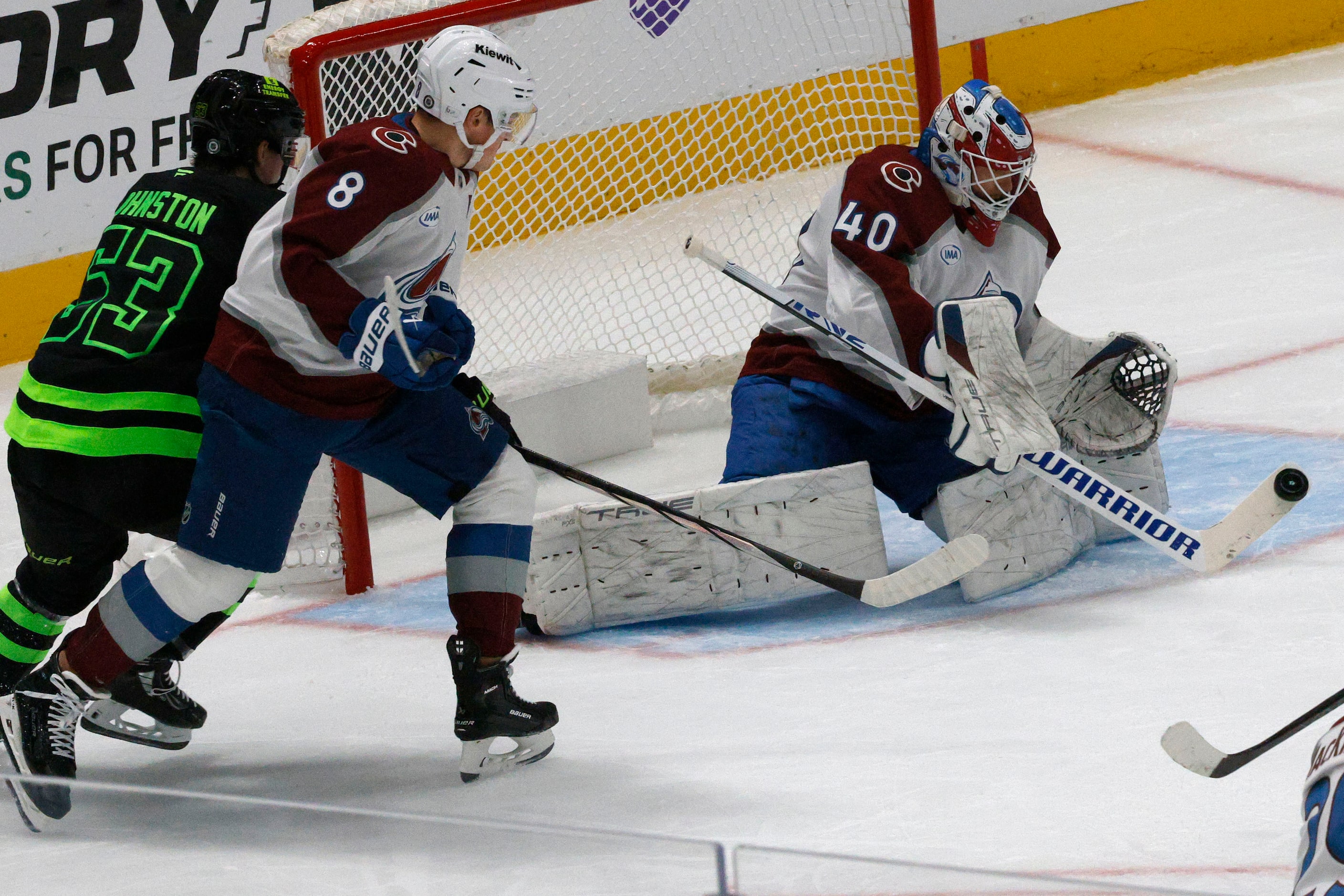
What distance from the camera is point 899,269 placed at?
3.12m

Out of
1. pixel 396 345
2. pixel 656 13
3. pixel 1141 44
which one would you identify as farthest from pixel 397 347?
pixel 1141 44

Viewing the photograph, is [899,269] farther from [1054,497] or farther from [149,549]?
[149,549]

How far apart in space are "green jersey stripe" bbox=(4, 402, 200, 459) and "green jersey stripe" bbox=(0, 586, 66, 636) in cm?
23

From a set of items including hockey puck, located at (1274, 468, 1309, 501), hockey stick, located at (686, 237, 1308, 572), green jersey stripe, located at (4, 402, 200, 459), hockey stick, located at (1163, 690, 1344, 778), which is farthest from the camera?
hockey stick, located at (686, 237, 1308, 572)

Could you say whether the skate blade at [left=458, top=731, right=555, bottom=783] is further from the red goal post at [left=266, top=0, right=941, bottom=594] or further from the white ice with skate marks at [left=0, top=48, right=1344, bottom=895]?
the red goal post at [left=266, top=0, right=941, bottom=594]

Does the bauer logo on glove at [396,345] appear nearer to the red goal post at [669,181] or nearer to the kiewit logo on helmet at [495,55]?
the kiewit logo on helmet at [495,55]

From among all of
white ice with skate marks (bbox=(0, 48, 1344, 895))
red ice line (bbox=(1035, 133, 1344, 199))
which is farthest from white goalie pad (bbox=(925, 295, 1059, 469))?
red ice line (bbox=(1035, 133, 1344, 199))

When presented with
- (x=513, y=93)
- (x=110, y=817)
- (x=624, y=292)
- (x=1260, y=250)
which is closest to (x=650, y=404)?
(x=624, y=292)

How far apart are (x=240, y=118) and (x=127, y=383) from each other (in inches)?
17.1

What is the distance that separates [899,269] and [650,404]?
1561 millimetres

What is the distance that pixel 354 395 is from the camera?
237cm

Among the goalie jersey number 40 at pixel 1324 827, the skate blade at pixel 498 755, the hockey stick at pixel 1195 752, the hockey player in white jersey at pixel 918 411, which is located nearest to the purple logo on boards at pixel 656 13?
the hockey player in white jersey at pixel 918 411

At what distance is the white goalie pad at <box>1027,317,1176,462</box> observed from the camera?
128 inches

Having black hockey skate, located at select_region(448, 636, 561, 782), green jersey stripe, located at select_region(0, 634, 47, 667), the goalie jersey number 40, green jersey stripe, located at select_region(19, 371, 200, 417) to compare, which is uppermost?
green jersey stripe, located at select_region(19, 371, 200, 417)
